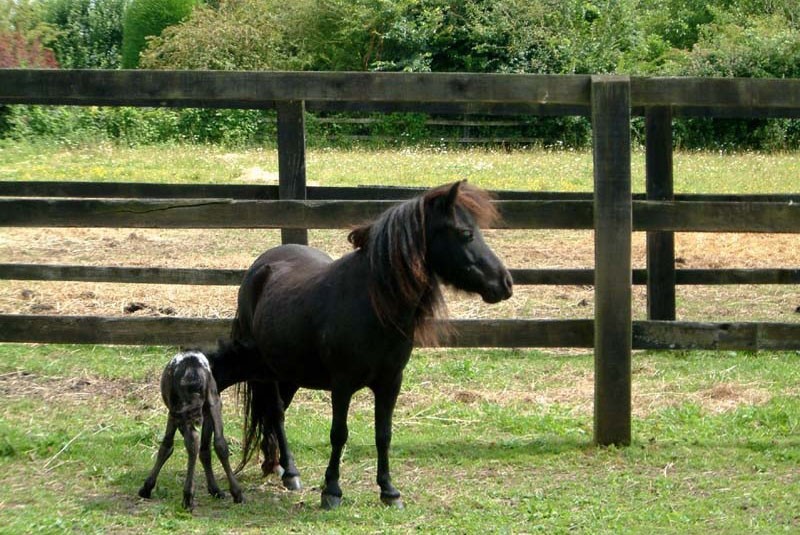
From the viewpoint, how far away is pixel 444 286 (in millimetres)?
5633

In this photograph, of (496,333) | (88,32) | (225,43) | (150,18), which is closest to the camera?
(496,333)

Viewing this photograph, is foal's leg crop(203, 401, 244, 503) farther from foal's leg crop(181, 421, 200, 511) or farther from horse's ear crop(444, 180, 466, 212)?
horse's ear crop(444, 180, 466, 212)

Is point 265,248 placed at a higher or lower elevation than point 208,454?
higher

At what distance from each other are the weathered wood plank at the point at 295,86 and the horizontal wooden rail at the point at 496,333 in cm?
141

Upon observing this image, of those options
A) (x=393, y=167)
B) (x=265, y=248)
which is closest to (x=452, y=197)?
(x=265, y=248)

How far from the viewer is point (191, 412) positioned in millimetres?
5594

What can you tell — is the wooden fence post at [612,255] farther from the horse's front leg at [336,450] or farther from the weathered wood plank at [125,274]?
the weathered wood plank at [125,274]

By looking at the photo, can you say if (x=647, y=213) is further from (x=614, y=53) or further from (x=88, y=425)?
(x=614, y=53)

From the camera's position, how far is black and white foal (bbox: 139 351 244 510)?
557 centimetres

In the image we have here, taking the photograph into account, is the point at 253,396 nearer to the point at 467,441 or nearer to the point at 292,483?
the point at 292,483

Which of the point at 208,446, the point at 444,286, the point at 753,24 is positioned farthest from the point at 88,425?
the point at 753,24

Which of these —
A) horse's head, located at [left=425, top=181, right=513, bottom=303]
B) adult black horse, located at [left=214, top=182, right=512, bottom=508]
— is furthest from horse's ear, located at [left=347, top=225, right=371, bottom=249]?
horse's head, located at [left=425, top=181, right=513, bottom=303]

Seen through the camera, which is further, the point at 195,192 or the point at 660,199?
the point at 195,192

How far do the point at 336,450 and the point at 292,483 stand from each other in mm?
523
